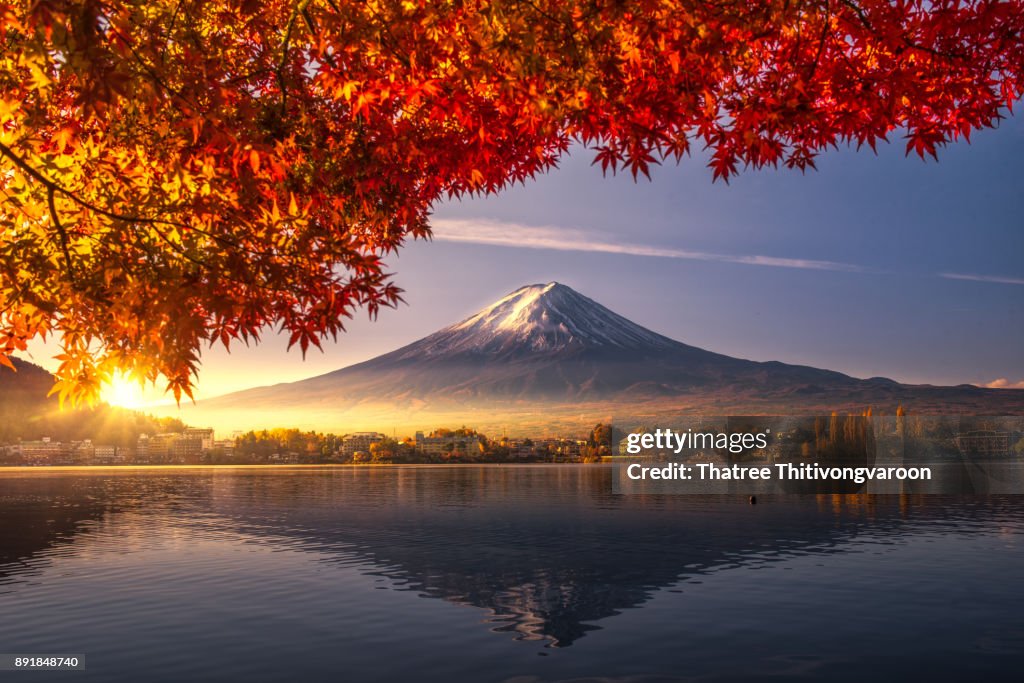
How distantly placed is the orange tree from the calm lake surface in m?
14.7

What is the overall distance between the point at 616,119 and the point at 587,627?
2394 centimetres

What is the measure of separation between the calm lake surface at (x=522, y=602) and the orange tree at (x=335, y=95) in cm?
1473

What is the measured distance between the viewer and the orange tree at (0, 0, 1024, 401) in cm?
840

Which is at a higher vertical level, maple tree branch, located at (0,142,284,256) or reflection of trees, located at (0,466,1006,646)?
maple tree branch, located at (0,142,284,256)

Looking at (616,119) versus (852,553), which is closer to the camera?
(616,119)

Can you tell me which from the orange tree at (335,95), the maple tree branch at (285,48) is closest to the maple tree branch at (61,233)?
the orange tree at (335,95)

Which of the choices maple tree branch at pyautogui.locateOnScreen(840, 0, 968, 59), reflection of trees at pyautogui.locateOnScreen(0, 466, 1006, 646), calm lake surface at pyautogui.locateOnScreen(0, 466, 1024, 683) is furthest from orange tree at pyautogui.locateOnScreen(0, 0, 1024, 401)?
reflection of trees at pyautogui.locateOnScreen(0, 466, 1006, 646)

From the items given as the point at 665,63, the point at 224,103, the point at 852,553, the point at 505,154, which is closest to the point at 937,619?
the point at 852,553

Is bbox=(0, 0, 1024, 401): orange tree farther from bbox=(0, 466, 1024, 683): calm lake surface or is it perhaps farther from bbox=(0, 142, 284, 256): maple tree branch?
bbox=(0, 466, 1024, 683): calm lake surface

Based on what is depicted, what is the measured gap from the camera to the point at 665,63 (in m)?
9.20

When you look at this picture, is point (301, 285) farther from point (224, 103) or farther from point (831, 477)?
point (831, 477)

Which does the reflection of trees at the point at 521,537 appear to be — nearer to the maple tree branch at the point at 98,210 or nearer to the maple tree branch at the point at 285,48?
the maple tree branch at the point at 285,48

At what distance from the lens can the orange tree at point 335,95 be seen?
840 centimetres

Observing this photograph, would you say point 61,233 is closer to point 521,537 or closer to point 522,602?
point 522,602
